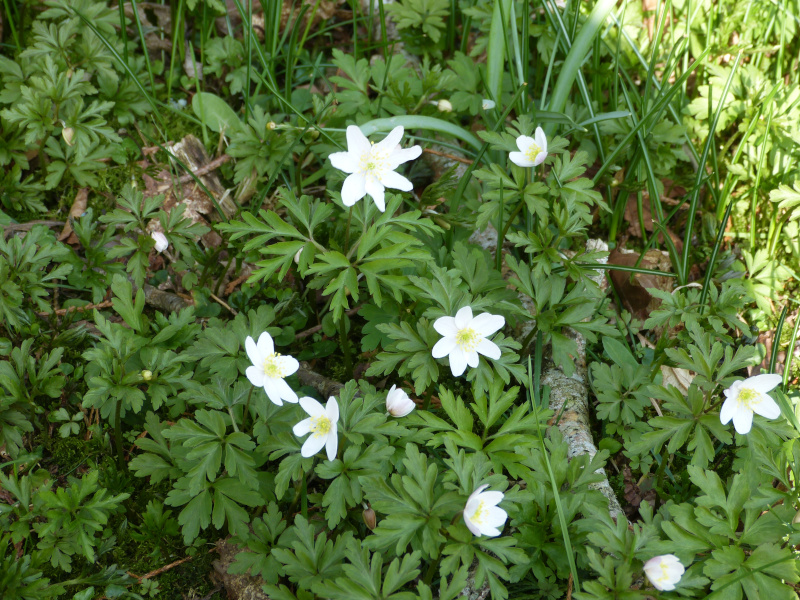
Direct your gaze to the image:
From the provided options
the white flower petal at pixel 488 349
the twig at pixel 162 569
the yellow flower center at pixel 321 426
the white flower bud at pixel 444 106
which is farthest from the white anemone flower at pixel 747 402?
the twig at pixel 162 569

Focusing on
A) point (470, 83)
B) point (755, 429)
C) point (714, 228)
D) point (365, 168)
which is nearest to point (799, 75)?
point (714, 228)

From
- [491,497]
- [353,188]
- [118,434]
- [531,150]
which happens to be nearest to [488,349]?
[491,497]

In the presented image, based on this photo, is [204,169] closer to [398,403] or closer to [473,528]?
[398,403]

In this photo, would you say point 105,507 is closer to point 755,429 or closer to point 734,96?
point 755,429

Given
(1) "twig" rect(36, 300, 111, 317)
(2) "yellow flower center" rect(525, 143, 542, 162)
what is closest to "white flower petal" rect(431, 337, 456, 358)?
(2) "yellow flower center" rect(525, 143, 542, 162)

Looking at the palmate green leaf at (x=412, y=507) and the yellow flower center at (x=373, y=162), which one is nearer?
the palmate green leaf at (x=412, y=507)

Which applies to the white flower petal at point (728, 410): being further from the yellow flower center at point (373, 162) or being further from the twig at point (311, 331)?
the twig at point (311, 331)

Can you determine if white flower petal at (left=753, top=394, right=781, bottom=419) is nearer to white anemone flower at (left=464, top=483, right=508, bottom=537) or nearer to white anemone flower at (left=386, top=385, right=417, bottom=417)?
white anemone flower at (left=464, top=483, right=508, bottom=537)
